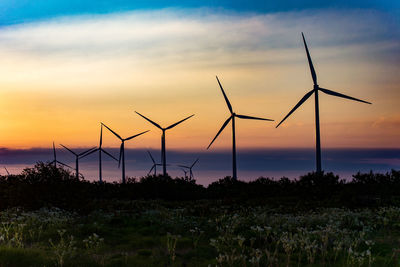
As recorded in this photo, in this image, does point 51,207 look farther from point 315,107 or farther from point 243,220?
point 315,107

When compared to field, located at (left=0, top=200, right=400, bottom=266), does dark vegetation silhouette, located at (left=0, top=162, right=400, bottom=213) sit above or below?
above

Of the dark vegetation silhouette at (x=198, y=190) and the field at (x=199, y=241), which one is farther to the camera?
the dark vegetation silhouette at (x=198, y=190)

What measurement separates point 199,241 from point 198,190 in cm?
3035

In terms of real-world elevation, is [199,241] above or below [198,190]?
below

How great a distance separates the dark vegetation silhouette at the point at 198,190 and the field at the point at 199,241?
2598mm

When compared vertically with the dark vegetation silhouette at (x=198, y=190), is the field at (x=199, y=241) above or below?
below

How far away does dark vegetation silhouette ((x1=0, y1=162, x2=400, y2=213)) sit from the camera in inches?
1116

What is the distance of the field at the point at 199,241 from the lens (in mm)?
13188

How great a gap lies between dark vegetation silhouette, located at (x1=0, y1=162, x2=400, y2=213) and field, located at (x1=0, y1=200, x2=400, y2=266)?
2.60 metres

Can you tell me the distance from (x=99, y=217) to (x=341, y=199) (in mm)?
16297

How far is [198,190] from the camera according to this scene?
47.3m

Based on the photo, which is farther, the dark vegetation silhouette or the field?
the dark vegetation silhouette

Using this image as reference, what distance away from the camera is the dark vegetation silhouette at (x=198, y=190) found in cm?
2834

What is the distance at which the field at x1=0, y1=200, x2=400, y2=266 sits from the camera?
1319cm
